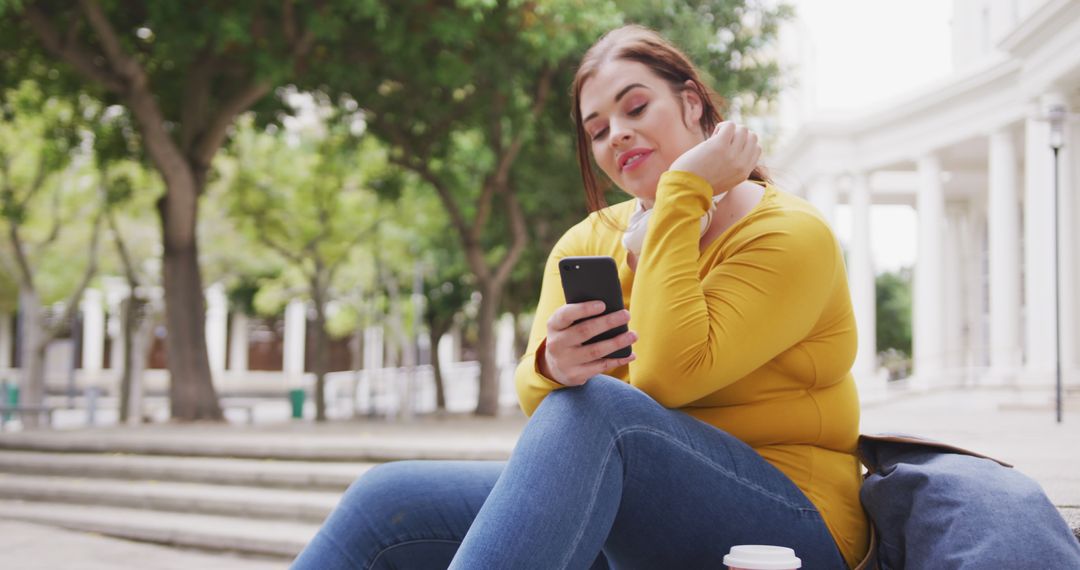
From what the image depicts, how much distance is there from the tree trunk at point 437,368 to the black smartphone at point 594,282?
22412 millimetres

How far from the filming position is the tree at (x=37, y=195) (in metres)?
15.8

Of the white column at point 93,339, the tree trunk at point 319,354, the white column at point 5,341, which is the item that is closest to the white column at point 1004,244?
the tree trunk at point 319,354

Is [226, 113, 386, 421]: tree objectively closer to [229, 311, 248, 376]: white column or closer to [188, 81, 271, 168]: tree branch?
[188, 81, 271, 168]: tree branch

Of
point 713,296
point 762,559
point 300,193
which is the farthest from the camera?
point 300,193

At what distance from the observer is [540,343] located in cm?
214

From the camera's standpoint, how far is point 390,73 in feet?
47.2

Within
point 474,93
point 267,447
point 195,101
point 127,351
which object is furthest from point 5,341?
point 267,447

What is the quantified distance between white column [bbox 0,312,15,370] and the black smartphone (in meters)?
46.2

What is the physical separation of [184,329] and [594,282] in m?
12.8

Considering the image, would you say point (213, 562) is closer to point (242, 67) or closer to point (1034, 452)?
point (1034, 452)

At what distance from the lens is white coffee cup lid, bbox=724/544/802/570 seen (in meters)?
1.60

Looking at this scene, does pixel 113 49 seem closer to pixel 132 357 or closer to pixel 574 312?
pixel 132 357

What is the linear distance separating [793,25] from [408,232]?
9.59 meters

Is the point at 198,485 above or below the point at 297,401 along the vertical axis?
above
